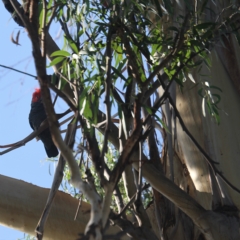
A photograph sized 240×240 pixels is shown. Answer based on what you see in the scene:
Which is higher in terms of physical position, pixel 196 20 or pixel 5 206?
pixel 196 20

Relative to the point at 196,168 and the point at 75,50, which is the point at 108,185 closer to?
the point at 75,50

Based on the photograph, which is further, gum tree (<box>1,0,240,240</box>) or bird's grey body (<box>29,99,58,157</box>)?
bird's grey body (<box>29,99,58,157</box>)

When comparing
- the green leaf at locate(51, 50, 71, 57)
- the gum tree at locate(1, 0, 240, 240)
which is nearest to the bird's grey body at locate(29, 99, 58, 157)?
the gum tree at locate(1, 0, 240, 240)

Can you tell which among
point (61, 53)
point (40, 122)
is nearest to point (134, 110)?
point (61, 53)

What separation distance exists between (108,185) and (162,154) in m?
1.31

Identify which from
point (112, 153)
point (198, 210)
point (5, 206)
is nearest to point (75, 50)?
point (198, 210)

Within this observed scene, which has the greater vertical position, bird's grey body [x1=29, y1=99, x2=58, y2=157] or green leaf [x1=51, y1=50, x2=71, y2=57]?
bird's grey body [x1=29, y1=99, x2=58, y2=157]

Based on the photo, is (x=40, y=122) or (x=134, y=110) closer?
(x=134, y=110)

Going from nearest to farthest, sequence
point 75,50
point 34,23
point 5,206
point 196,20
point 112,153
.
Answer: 1. point 34,23
2. point 75,50
3. point 196,20
4. point 5,206
5. point 112,153

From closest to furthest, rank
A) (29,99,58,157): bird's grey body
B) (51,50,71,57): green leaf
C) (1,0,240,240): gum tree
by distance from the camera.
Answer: (1,0,240,240): gum tree → (51,50,71,57): green leaf → (29,99,58,157): bird's grey body

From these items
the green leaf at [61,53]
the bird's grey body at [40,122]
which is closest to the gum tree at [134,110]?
the green leaf at [61,53]

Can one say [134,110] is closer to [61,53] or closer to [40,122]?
[61,53]

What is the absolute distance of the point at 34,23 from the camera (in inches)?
38.6

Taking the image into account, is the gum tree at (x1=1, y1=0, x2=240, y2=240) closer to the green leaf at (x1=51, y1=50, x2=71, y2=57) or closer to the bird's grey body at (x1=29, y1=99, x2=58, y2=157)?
the green leaf at (x1=51, y1=50, x2=71, y2=57)
